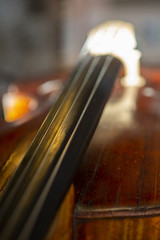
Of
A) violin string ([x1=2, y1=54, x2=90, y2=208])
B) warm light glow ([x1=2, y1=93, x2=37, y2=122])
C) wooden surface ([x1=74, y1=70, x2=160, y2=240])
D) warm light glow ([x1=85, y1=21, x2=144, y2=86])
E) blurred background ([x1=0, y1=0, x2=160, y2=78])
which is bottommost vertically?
blurred background ([x1=0, y1=0, x2=160, y2=78])

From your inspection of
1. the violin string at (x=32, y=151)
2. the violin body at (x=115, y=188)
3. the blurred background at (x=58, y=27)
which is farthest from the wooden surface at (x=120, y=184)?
the blurred background at (x=58, y=27)

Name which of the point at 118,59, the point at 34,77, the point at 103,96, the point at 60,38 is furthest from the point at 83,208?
the point at 60,38

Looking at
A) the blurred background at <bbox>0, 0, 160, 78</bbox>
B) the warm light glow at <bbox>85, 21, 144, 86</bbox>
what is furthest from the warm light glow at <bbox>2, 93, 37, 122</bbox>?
the blurred background at <bbox>0, 0, 160, 78</bbox>

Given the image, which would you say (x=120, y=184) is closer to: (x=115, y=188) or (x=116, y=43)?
(x=115, y=188)

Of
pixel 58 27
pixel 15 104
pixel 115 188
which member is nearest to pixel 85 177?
pixel 115 188

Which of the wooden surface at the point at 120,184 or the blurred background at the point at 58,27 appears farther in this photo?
the blurred background at the point at 58,27

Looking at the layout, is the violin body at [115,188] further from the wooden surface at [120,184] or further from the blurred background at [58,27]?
the blurred background at [58,27]

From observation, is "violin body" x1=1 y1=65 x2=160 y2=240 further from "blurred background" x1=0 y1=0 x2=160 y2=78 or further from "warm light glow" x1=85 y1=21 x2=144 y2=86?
"blurred background" x1=0 y1=0 x2=160 y2=78
